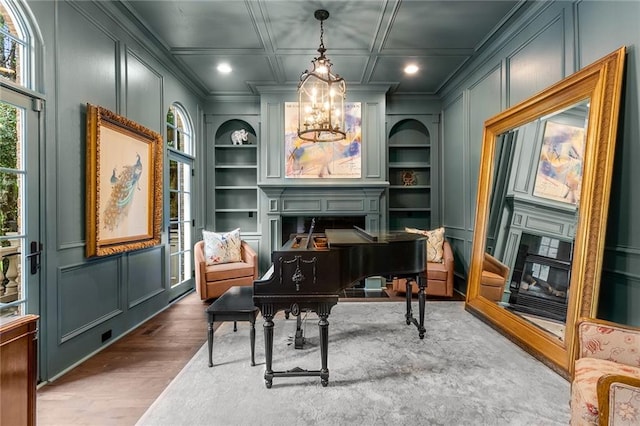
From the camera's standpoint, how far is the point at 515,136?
9.68ft

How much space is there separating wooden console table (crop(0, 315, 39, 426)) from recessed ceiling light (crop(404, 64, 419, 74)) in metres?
4.35

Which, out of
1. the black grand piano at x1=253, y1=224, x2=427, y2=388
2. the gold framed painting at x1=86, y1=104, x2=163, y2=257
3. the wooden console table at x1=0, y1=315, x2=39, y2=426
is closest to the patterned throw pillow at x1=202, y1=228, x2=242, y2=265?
the gold framed painting at x1=86, y1=104, x2=163, y2=257

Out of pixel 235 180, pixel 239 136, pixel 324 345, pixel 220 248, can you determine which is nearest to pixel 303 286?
pixel 324 345

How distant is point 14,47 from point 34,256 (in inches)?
53.6

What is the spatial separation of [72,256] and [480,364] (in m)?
3.20

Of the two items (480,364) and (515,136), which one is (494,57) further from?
(480,364)

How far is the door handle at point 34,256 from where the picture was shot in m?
2.01

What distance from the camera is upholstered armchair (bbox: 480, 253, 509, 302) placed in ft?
9.62

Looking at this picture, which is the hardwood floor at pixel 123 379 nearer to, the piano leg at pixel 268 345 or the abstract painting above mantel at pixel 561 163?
the piano leg at pixel 268 345

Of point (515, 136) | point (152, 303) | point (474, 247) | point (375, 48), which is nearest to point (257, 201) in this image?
point (152, 303)

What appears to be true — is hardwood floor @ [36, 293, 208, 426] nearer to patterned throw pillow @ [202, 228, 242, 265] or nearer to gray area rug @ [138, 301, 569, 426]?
gray area rug @ [138, 301, 569, 426]

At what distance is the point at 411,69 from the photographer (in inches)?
162

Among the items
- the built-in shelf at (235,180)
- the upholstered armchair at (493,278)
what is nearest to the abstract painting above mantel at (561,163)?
the upholstered armchair at (493,278)

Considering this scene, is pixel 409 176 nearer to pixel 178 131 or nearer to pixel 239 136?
pixel 239 136
